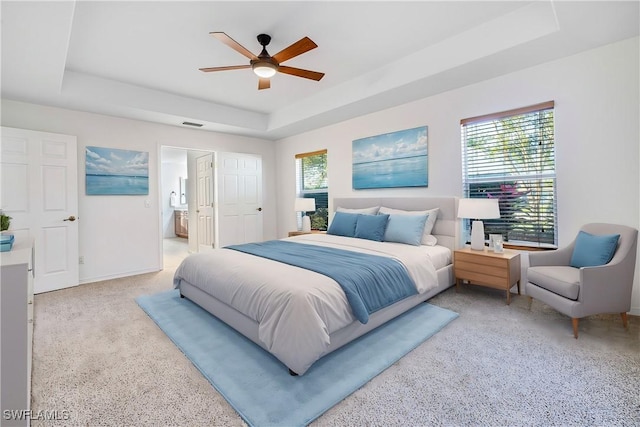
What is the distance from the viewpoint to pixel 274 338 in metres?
1.91

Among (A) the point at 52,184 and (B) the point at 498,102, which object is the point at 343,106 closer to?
(B) the point at 498,102

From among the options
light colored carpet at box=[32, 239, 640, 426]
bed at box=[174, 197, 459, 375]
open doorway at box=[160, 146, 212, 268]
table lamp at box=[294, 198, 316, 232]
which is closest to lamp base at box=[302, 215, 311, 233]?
table lamp at box=[294, 198, 316, 232]

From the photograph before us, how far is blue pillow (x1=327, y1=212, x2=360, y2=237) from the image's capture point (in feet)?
13.5

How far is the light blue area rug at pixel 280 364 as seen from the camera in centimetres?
164

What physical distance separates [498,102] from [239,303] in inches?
139

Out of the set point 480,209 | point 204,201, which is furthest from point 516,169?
point 204,201

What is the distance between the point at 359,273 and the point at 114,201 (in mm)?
4136

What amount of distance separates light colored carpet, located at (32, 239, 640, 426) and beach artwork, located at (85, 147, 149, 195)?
7.17ft

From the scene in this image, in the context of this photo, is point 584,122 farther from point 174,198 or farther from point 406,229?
point 174,198

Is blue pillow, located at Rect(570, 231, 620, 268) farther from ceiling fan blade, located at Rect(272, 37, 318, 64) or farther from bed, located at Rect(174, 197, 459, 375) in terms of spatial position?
ceiling fan blade, located at Rect(272, 37, 318, 64)

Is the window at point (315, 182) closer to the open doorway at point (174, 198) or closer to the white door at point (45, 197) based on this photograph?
the white door at point (45, 197)

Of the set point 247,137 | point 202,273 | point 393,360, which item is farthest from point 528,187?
point 247,137

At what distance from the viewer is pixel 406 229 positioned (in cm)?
360

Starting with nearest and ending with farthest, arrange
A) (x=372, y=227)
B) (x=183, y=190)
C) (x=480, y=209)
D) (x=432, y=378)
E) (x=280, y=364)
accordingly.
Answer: (x=432, y=378), (x=280, y=364), (x=480, y=209), (x=372, y=227), (x=183, y=190)
